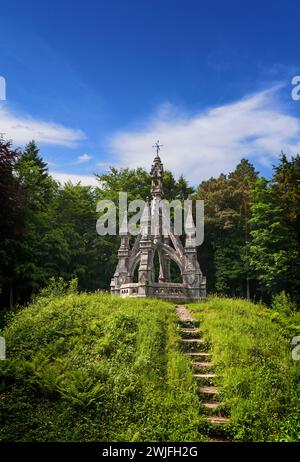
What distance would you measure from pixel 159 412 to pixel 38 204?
26.2 m

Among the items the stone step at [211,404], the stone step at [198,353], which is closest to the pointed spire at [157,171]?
the stone step at [198,353]

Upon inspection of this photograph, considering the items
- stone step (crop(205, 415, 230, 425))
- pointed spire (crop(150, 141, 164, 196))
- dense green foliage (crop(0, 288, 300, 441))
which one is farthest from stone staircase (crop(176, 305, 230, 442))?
pointed spire (crop(150, 141, 164, 196))

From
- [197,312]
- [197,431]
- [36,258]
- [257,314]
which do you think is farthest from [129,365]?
[36,258]

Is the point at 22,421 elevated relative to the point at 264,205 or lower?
lower

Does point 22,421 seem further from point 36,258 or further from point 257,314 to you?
point 36,258

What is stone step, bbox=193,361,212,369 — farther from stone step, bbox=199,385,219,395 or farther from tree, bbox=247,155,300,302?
tree, bbox=247,155,300,302

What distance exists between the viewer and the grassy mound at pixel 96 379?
848 centimetres

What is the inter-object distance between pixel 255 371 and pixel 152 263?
954 centimetres

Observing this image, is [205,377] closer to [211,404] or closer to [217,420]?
[211,404]

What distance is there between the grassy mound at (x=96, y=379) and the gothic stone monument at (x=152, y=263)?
4.21 m

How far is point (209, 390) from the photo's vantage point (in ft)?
33.5

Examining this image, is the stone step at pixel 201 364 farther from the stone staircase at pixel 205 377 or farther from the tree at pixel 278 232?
the tree at pixel 278 232

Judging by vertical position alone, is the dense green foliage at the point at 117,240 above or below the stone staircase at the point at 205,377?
above
